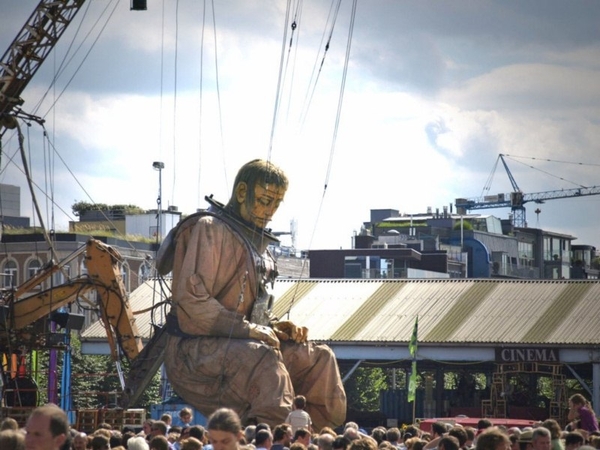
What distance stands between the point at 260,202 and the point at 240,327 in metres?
2.35

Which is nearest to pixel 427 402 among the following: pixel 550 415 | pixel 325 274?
pixel 550 415

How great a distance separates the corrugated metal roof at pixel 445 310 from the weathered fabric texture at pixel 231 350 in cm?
2168

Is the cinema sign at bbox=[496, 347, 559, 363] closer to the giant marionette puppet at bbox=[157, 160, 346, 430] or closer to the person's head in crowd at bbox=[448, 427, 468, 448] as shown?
the giant marionette puppet at bbox=[157, 160, 346, 430]

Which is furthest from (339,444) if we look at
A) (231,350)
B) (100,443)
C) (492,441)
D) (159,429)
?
(231,350)

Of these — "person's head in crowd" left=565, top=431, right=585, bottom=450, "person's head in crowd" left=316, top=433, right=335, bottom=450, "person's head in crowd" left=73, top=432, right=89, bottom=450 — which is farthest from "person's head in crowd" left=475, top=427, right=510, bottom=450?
"person's head in crowd" left=73, top=432, right=89, bottom=450

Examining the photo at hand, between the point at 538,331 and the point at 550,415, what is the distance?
3127mm

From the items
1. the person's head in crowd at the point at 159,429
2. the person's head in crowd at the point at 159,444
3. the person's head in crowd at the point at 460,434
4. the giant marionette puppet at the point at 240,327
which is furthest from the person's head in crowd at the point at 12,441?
the giant marionette puppet at the point at 240,327

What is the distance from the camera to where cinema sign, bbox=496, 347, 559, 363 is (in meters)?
45.2

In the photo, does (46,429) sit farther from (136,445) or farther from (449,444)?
(136,445)

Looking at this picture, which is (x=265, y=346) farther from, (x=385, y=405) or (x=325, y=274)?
(x=325, y=274)

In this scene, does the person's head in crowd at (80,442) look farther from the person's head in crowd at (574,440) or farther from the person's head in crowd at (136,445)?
the person's head in crowd at (574,440)

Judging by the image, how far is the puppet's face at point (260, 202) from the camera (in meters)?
24.6

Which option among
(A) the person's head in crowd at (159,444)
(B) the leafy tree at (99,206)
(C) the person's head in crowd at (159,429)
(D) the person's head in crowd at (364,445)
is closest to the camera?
(D) the person's head in crowd at (364,445)

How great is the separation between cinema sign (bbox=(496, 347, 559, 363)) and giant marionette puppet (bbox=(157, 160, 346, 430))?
2158 cm
